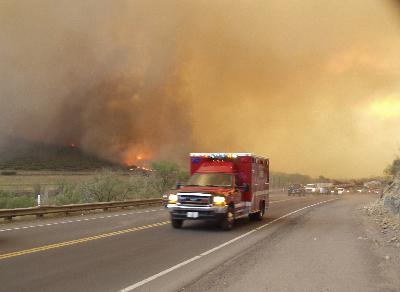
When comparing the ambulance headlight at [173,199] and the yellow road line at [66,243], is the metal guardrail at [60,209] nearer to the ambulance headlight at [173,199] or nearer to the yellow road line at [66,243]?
the yellow road line at [66,243]

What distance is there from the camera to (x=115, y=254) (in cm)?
1011

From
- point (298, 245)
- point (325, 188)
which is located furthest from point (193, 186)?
point (325, 188)

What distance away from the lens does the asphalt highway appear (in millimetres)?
7398

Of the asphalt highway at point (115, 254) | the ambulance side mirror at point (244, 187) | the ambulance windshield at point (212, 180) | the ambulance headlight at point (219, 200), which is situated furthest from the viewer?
the ambulance side mirror at point (244, 187)

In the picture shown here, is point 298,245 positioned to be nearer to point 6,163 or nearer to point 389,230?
point 389,230

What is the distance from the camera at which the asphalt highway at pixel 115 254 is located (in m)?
7.40

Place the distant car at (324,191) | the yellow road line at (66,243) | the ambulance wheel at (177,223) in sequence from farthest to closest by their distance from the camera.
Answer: the distant car at (324,191) → the ambulance wheel at (177,223) → the yellow road line at (66,243)

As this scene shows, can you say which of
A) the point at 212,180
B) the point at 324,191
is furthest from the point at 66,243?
the point at 324,191

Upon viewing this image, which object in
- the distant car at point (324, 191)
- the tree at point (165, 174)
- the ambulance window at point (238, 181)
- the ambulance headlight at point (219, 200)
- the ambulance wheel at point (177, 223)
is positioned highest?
the tree at point (165, 174)

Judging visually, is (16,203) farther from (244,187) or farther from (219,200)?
(219,200)

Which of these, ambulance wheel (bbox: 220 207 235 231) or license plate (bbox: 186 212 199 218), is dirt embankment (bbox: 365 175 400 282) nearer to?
ambulance wheel (bbox: 220 207 235 231)

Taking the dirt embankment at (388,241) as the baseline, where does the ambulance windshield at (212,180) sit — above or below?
above

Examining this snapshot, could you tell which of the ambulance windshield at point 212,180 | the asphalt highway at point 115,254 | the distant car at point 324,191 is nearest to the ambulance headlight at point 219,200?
the asphalt highway at point 115,254

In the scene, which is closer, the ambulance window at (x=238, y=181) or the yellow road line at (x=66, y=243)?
the yellow road line at (x=66, y=243)
